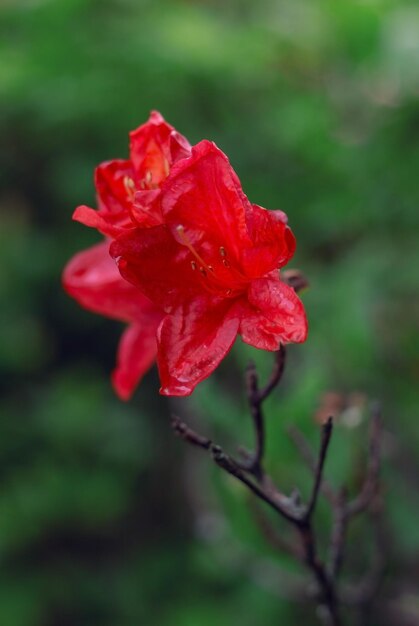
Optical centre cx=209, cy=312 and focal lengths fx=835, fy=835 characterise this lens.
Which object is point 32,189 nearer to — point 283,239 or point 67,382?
point 67,382

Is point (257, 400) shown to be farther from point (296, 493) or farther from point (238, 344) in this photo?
point (238, 344)

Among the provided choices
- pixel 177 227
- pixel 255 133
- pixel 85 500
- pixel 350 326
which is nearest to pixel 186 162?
pixel 177 227

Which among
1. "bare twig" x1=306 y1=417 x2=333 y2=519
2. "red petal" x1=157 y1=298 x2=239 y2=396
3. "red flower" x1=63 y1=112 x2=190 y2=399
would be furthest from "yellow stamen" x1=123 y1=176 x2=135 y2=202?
"bare twig" x1=306 y1=417 x2=333 y2=519

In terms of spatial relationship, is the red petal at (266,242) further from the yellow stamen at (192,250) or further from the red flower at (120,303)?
the red flower at (120,303)

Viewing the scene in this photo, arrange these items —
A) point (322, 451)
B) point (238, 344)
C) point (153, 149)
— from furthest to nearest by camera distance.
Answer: point (238, 344), point (153, 149), point (322, 451)

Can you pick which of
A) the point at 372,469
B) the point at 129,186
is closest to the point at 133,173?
the point at 129,186

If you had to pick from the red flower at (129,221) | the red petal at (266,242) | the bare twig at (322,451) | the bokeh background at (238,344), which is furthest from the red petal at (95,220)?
the bokeh background at (238,344)

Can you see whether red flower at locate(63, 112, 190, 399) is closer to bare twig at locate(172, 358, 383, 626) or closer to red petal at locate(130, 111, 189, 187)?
red petal at locate(130, 111, 189, 187)
